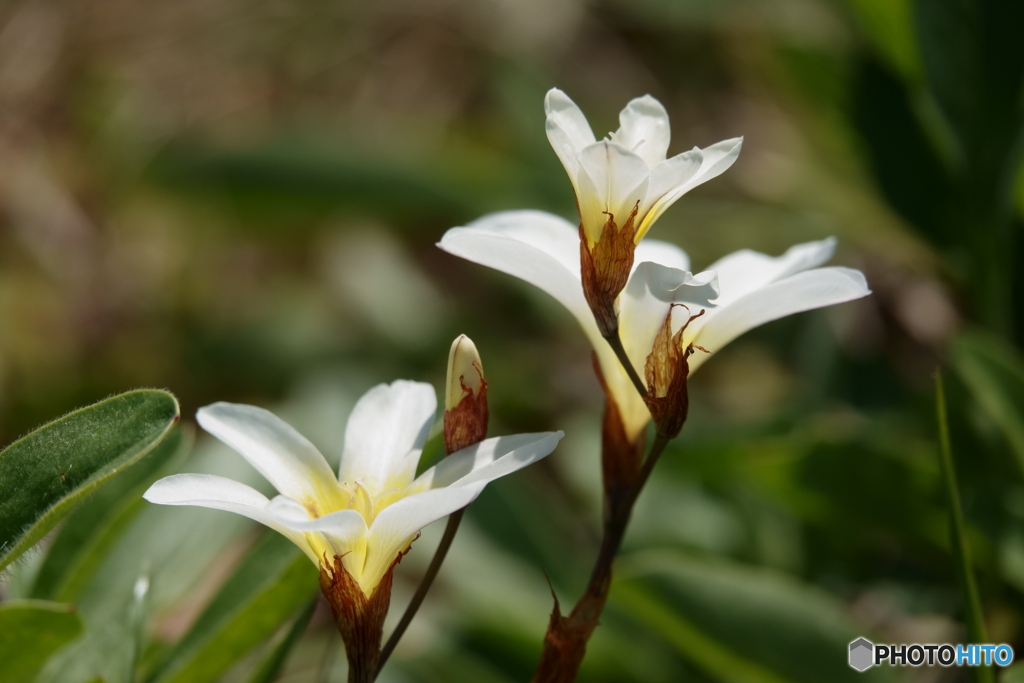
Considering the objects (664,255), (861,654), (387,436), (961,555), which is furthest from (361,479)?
(861,654)

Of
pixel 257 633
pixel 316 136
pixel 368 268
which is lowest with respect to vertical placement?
pixel 257 633

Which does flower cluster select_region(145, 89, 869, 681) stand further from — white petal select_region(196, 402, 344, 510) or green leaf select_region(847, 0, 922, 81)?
green leaf select_region(847, 0, 922, 81)

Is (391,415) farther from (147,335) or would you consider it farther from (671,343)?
(147,335)

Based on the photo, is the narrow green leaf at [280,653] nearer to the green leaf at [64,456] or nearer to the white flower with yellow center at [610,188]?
the green leaf at [64,456]

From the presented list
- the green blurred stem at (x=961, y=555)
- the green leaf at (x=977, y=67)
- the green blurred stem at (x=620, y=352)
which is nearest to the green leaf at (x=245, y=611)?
the green blurred stem at (x=620, y=352)

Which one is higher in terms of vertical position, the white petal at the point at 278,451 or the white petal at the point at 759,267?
the white petal at the point at 759,267

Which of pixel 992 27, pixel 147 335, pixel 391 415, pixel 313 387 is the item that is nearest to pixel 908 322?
pixel 992 27

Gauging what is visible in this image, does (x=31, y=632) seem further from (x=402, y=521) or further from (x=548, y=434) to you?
(x=548, y=434)
